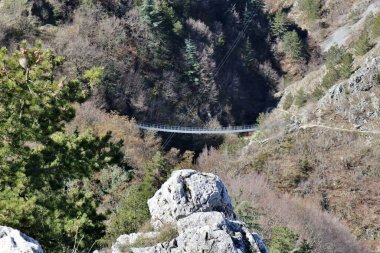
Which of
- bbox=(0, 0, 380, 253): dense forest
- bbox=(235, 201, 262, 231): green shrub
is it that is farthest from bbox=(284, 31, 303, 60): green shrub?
bbox=(235, 201, 262, 231): green shrub

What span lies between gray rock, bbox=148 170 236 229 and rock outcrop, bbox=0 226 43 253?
5.78 m

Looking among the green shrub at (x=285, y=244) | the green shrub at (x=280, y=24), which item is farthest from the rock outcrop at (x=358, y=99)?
the green shrub at (x=285, y=244)

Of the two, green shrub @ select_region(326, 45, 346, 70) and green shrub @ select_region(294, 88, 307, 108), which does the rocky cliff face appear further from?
green shrub @ select_region(326, 45, 346, 70)

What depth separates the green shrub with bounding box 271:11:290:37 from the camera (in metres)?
64.9

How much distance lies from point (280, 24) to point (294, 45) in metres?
4.23

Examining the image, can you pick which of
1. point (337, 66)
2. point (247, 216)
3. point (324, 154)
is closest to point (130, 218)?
point (247, 216)

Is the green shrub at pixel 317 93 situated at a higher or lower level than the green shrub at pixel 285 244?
higher

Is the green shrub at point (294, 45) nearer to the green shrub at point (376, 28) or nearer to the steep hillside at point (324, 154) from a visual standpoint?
the steep hillside at point (324, 154)

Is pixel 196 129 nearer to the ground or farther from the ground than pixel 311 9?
nearer to the ground

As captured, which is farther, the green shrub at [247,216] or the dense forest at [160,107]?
the green shrub at [247,216]

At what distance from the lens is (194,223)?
36.0ft

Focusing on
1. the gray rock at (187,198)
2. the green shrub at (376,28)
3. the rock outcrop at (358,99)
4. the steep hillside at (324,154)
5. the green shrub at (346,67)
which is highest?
the green shrub at (376,28)

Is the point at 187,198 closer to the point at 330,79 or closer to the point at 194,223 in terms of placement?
the point at 194,223

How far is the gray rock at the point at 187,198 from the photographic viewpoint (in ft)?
41.6
